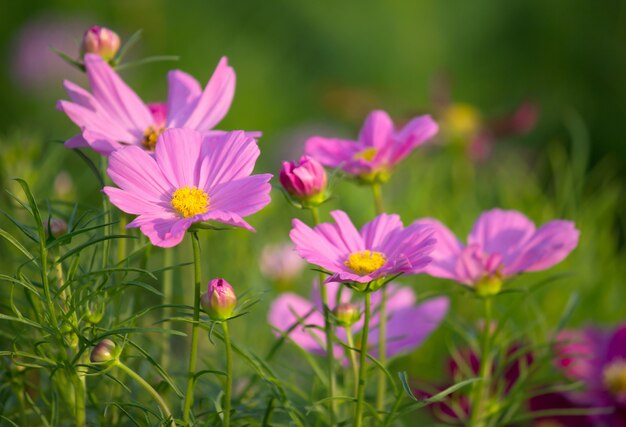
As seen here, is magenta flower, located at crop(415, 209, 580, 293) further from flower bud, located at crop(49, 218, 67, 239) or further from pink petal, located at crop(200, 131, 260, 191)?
flower bud, located at crop(49, 218, 67, 239)

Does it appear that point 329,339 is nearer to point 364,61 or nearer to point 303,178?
point 303,178

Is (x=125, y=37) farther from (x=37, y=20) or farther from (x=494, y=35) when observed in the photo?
(x=494, y=35)

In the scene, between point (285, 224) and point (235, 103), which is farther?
point (235, 103)

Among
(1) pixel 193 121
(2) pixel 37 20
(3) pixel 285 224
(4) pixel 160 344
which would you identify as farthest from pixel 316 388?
(2) pixel 37 20

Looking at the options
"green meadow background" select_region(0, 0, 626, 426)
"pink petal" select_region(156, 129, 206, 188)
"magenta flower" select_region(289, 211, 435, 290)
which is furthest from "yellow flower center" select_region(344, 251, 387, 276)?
"green meadow background" select_region(0, 0, 626, 426)

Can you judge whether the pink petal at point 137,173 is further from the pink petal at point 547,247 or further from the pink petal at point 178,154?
the pink petal at point 547,247

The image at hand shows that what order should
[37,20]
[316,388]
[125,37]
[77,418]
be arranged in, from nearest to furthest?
[77,418], [316,388], [125,37], [37,20]
